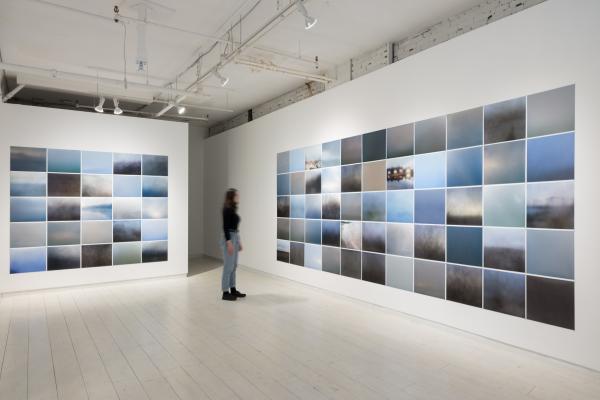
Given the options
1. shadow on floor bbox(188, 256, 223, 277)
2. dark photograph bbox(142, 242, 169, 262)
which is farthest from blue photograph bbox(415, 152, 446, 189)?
shadow on floor bbox(188, 256, 223, 277)

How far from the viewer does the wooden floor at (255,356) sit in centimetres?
305

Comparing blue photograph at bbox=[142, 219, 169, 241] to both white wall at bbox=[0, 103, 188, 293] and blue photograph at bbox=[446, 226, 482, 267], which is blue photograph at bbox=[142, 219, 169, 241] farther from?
blue photograph at bbox=[446, 226, 482, 267]

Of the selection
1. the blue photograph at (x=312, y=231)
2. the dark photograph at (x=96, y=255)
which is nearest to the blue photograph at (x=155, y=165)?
the dark photograph at (x=96, y=255)

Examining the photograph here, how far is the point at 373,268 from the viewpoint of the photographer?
5398 mm

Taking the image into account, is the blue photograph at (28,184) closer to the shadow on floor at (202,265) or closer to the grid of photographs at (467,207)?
the shadow on floor at (202,265)

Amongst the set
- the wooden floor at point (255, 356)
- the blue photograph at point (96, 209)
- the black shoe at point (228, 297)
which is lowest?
the wooden floor at point (255, 356)

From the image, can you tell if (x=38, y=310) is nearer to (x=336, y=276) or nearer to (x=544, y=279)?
(x=336, y=276)

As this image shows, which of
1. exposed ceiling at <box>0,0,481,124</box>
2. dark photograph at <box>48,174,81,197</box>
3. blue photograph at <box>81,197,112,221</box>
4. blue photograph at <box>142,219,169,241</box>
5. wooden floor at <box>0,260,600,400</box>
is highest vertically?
exposed ceiling at <box>0,0,481,124</box>

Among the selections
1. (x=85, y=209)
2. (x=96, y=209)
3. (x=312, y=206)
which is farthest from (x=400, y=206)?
(x=85, y=209)

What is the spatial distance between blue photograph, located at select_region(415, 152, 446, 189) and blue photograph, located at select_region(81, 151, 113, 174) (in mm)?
5415

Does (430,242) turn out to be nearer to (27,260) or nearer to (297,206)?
(297,206)

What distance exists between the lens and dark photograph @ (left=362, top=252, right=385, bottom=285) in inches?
207

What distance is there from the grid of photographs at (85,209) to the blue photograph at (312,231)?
2.91m

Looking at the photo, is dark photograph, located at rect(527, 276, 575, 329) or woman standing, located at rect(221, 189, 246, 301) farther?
woman standing, located at rect(221, 189, 246, 301)
